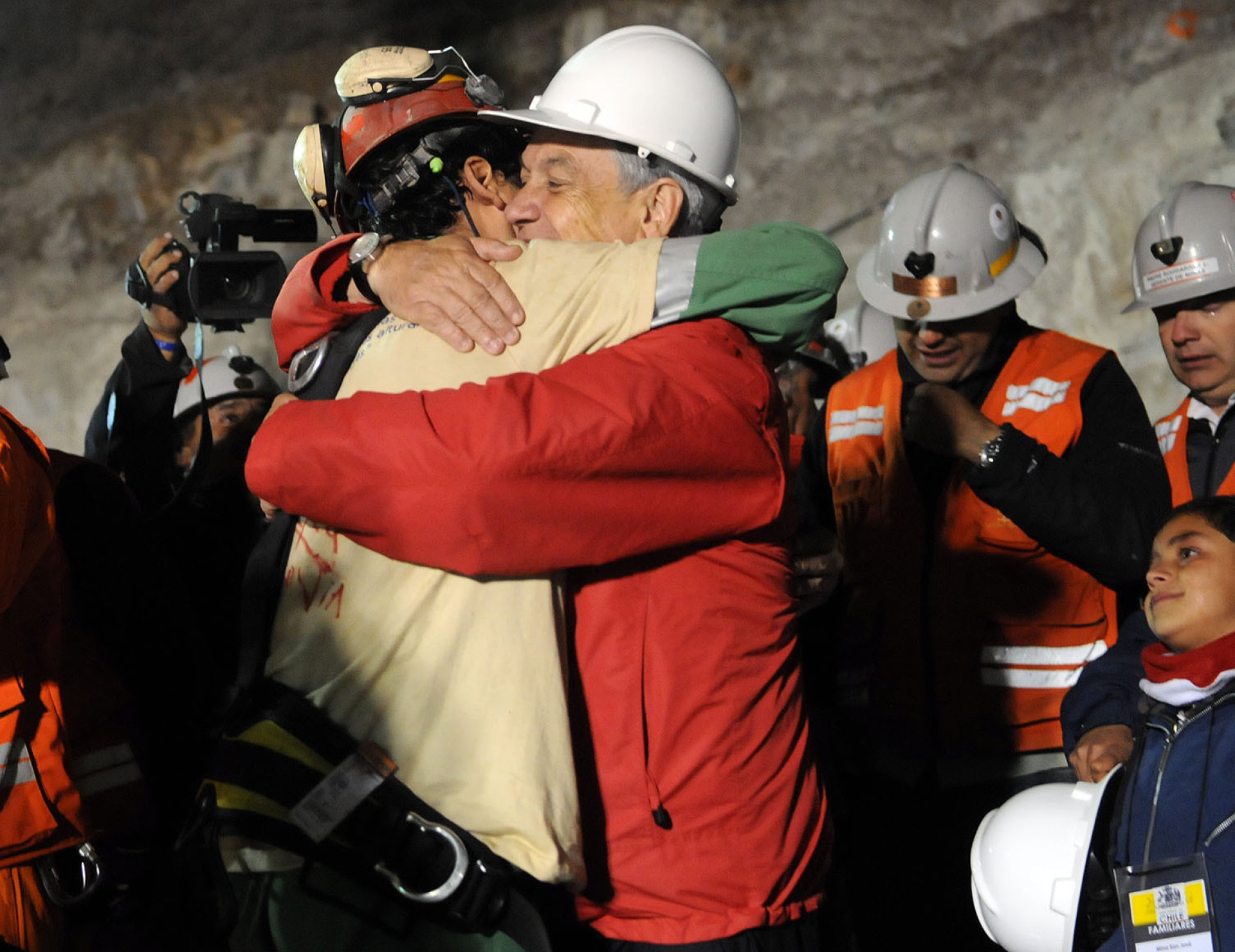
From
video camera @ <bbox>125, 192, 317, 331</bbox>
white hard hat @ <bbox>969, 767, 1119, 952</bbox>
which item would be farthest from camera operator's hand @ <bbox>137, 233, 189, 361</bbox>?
white hard hat @ <bbox>969, 767, 1119, 952</bbox>

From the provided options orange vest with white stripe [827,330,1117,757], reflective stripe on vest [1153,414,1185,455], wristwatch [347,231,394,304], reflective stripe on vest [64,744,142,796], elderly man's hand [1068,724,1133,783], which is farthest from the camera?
reflective stripe on vest [1153,414,1185,455]

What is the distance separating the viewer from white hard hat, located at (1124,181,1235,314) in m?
3.22

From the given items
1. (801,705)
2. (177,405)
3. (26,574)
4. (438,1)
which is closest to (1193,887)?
(801,705)

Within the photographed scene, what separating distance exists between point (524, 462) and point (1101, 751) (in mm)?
1493

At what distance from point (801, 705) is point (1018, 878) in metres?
0.68

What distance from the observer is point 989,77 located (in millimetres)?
6270

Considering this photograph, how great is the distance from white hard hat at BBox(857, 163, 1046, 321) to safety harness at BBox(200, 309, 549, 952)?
2207 millimetres

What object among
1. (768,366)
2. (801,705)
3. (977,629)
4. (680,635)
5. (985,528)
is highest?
(768,366)

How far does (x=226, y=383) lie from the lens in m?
4.32

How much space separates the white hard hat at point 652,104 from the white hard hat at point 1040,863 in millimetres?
1161

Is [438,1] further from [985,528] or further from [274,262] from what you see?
[985,528]

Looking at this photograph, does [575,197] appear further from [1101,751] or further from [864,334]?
[864,334]

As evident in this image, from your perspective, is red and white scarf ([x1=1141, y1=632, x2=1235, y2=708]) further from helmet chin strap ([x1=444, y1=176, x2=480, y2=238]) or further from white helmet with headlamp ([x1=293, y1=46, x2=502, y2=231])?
white helmet with headlamp ([x1=293, y1=46, x2=502, y2=231])

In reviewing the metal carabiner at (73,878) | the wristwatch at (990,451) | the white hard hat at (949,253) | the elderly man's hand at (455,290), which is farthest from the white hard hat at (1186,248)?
the metal carabiner at (73,878)
